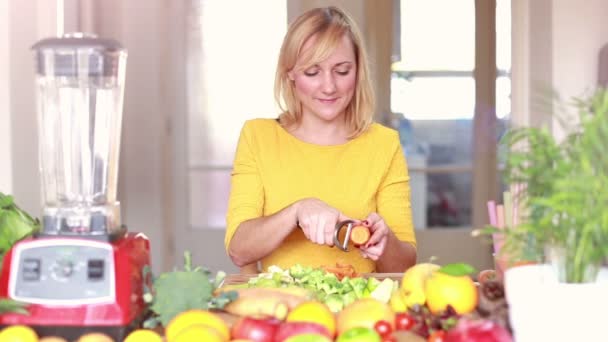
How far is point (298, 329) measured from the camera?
4.05 ft

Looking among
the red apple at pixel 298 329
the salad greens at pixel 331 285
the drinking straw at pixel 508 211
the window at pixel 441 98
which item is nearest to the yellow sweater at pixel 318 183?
the salad greens at pixel 331 285

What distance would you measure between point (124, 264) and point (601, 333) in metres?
0.68

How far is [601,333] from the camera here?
3.60ft

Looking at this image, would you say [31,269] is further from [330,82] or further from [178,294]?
[330,82]

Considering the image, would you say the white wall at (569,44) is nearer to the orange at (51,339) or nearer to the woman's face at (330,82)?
the woman's face at (330,82)

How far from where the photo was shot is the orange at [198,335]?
3.93ft

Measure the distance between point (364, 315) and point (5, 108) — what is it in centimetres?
164

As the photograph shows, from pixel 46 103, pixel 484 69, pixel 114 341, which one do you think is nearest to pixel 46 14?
pixel 46 103

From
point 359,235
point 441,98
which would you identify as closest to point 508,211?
point 359,235

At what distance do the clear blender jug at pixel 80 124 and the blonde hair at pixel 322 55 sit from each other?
690 mm

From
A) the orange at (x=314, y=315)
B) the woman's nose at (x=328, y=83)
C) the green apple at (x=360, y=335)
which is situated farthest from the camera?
the woman's nose at (x=328, y=83)

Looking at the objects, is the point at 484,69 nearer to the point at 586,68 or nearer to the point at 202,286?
the point at 586,68

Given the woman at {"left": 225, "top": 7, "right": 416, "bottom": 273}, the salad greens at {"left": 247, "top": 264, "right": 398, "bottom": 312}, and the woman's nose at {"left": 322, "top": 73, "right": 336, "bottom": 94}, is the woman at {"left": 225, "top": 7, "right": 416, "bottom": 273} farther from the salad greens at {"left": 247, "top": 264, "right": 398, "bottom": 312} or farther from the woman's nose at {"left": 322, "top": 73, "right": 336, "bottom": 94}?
the salad greens at {"left": 247, "top": 264, "right": 398, "bottom": 312}

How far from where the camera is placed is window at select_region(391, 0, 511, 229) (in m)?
4.82
